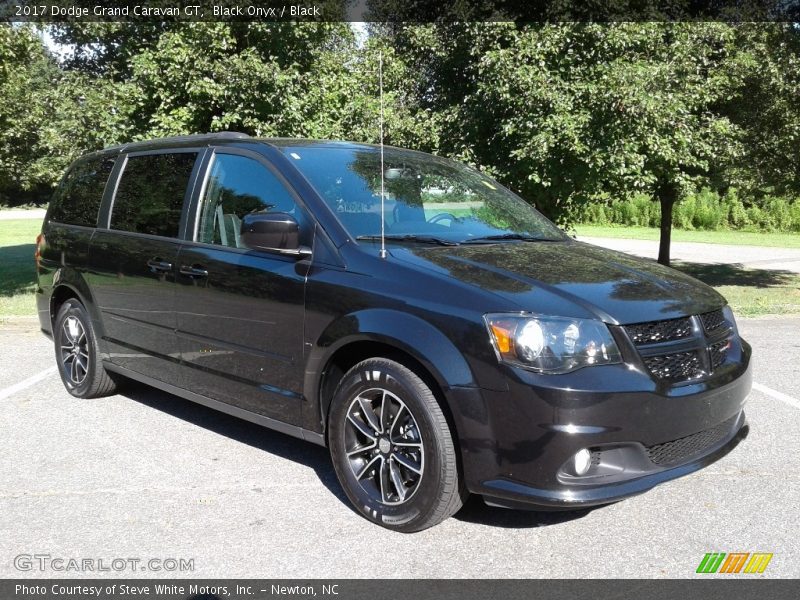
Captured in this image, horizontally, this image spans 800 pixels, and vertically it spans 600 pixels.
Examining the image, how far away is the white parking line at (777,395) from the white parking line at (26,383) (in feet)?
19.5

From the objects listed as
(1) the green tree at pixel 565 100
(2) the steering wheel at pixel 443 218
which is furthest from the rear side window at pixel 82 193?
(1) the green tree at pixel 565 100

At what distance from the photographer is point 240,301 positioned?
4.23 m

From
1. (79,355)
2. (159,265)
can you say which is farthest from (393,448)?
(79,355)

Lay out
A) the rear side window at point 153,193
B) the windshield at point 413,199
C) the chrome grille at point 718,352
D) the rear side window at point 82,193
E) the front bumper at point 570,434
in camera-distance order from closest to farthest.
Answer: the front bumper at point 570,434
the chrome grille at point 718,352
the windshield at point 413,199
the rear side window at point 153,193
the rear side window at point 82,193

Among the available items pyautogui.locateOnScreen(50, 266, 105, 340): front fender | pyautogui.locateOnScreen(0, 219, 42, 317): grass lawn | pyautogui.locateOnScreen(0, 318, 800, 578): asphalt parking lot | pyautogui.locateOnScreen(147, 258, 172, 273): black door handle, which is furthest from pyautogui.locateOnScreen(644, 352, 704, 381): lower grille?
pyautogui.locateOnScreen(0, 219, 42, 317): grass lawn

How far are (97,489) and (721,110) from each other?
16489mm

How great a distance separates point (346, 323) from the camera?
369 centimetres

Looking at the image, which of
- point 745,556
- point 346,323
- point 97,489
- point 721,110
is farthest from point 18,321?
point 721,110

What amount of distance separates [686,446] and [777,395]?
3010 millimetres

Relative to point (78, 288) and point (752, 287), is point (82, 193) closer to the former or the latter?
point (78, 288)

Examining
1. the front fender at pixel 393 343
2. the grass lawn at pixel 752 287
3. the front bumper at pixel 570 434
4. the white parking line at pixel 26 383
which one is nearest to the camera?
the front bumper at pixel 570 434

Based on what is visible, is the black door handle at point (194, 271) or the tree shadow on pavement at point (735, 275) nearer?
the black door handle at point (194, 271)

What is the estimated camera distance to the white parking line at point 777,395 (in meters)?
5.76

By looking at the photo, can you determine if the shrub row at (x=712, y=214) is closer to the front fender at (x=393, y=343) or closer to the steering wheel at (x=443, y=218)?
the steering wheel at (x=443, y=218)
